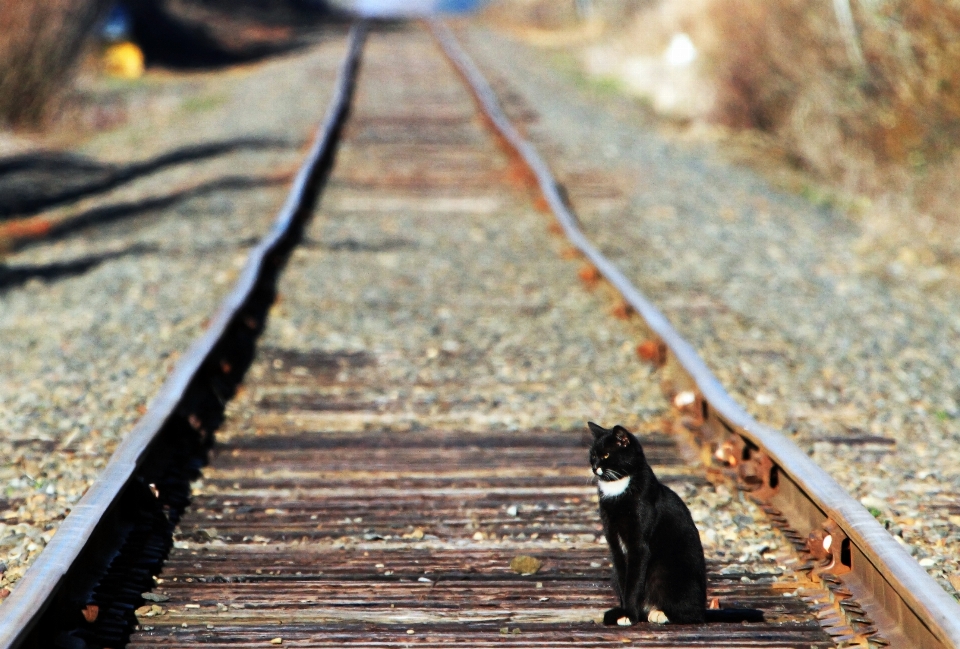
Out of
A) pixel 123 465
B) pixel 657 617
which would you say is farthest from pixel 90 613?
pixel 657 617

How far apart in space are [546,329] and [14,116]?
904 cm

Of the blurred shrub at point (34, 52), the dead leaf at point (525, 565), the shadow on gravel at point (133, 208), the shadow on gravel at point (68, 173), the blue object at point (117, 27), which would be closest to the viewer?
the dead leaf at point (525, 565)

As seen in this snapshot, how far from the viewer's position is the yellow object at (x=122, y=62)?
19.0 metres

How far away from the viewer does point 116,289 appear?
6977 mm

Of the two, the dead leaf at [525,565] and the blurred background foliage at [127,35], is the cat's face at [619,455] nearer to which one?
the dead leaf at [525,565]

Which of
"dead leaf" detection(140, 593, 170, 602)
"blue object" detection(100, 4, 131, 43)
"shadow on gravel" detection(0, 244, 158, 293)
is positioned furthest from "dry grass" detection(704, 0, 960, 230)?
"blue object" detection(100, 4, 131, 43)

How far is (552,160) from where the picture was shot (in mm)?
11250

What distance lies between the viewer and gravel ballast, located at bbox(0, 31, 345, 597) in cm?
432

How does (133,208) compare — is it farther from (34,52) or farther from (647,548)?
(647,548)

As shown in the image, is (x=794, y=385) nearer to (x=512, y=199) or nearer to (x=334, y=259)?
(x=334, y=259)

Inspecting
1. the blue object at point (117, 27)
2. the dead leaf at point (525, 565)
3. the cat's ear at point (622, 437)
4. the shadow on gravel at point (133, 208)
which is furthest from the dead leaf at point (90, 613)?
the blue object at point (117, 27)

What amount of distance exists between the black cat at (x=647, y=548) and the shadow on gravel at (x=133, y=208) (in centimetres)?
620

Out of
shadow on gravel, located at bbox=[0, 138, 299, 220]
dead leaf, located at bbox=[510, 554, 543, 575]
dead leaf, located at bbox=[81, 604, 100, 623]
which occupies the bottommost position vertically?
shadow on gravel, located at bbox=[0, 138, 299, 220]

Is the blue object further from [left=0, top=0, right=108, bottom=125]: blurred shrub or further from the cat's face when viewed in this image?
the cat's face
